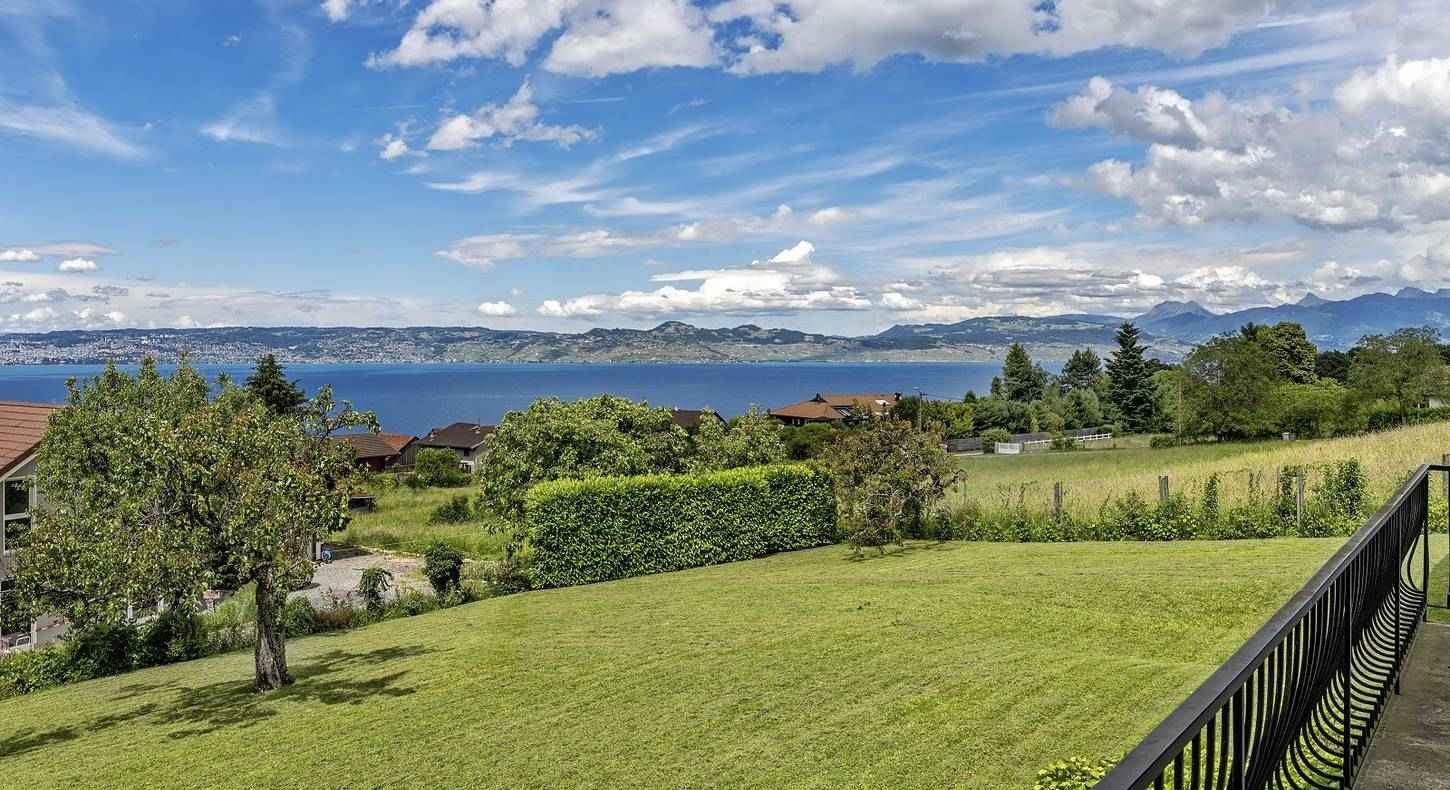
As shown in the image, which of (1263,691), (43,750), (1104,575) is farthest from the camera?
(1104,575)

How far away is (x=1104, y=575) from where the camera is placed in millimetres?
15727

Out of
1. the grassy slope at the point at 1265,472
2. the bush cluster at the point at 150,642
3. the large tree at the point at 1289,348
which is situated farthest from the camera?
the large tree at the point at 1289,348

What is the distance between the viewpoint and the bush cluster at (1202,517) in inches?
773

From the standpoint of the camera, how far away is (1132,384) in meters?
81.9

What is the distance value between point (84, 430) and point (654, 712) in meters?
17.3

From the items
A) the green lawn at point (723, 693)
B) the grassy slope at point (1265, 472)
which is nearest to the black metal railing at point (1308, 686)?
the green lawn at point (723, 693)

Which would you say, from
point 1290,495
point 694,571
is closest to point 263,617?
point 694,571

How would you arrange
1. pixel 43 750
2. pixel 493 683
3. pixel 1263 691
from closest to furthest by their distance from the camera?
pixel 1263 691 < pixel 43 750 < pixel 493 683

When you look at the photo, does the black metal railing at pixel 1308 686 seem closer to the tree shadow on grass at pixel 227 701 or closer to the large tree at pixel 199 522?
the tree shadow on grass at pixel 227 701

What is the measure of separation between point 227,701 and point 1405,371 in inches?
2393

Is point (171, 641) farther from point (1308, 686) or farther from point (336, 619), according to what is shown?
point (1308, 686)

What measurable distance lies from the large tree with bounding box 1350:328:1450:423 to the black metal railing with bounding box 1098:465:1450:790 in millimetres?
56710

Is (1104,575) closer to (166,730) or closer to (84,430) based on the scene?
(166,730)

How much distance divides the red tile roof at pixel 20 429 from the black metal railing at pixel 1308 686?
2502 centimetres
